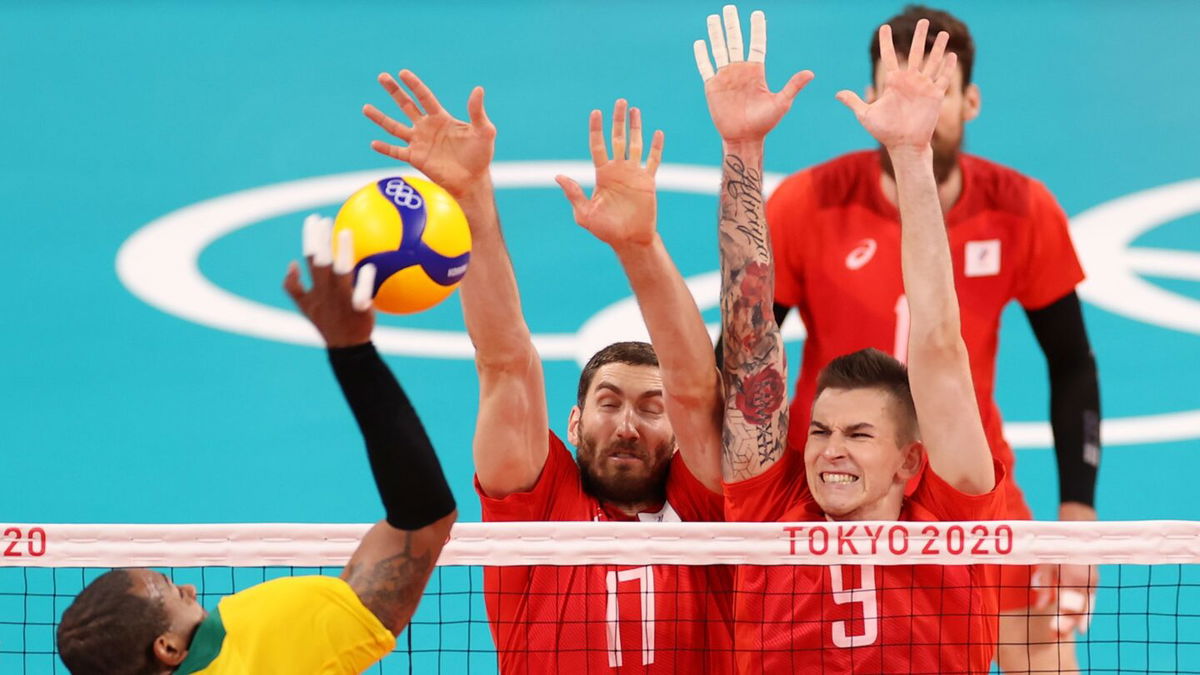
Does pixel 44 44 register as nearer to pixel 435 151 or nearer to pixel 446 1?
pixel 446 1

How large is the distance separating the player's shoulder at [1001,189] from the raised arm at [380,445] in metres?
3.80

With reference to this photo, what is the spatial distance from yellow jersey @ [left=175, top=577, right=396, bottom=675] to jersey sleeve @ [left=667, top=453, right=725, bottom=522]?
1.85 m

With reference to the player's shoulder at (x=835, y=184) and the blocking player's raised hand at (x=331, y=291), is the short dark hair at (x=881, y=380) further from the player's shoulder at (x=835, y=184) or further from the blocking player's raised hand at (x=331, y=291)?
the blocking player's raised hand at (x=331, y=291)

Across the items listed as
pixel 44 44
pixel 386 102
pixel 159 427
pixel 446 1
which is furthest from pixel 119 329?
pixel 446 1

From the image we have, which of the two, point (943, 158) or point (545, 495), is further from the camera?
point (943, 158)

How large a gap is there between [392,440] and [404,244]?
914 millimetres

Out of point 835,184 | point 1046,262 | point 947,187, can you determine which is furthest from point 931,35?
point 1046,262

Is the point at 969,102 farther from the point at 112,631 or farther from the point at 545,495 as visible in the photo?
the point at 112,631

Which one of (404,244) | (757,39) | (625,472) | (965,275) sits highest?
(757,39)

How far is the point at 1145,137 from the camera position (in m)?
16.1

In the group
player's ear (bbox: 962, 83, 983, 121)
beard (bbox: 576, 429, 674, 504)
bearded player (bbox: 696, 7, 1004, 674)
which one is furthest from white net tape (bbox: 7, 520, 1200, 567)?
player's ear (bbox: 962, 83, 983, 121)

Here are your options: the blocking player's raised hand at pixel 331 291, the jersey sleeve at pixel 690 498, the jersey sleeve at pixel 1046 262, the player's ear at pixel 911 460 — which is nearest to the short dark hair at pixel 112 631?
the blocking player's raised hand at pixel 331 291

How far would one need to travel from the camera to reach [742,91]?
603 centimetres

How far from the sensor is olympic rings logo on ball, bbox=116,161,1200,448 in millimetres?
12453
